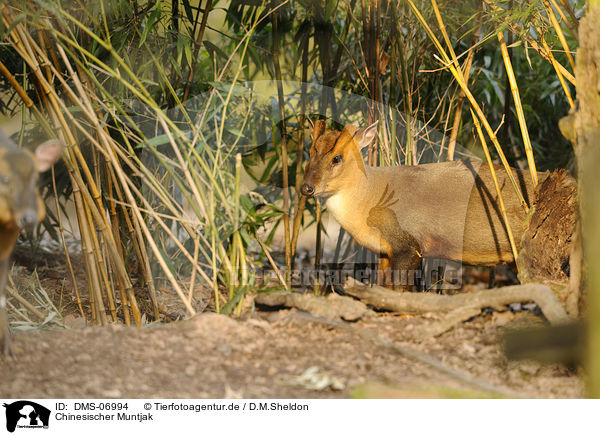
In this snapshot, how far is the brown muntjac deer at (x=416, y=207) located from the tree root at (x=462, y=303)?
569 mm

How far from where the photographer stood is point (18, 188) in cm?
149

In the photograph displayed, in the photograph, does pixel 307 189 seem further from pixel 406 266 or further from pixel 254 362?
pixel 254 362

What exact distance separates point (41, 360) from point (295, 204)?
60.5 inches

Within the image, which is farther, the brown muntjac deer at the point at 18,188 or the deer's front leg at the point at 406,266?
the deer's front leg at the point at 406,266

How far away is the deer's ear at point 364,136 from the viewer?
250 cm

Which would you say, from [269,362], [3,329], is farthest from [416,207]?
[3,329]

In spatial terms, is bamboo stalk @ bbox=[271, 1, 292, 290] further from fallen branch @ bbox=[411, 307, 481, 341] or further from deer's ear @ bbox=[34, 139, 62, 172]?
deer's ear @ bbox=[34, 139, 62, 172]

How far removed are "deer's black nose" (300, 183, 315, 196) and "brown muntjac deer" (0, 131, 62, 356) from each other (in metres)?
1.03

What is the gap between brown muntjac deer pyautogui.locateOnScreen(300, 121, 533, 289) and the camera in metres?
2.55

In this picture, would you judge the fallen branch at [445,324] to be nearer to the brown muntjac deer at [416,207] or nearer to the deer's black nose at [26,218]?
the brown muntjac deer at [416,207]

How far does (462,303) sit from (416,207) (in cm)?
82
